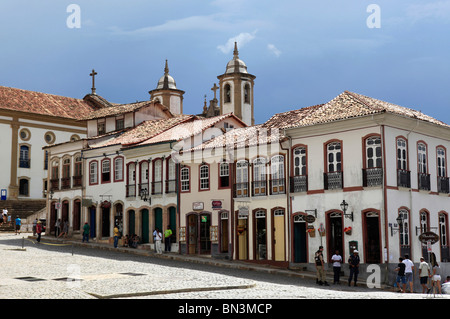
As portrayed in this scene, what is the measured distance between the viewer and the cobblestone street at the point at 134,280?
19031 millimetres

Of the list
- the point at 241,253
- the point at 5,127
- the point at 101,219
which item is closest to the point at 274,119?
the point at 241,253

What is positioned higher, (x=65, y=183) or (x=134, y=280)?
(x=65, y=183)

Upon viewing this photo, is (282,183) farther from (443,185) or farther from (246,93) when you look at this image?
(246,93)

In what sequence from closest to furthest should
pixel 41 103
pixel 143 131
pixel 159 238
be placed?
pixel 159 238 → pixel 143 131 → pixel 41 103

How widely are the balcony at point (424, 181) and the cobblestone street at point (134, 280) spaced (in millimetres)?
6568

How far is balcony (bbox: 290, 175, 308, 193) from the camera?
30312 mm

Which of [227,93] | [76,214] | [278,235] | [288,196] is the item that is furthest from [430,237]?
[227,93]

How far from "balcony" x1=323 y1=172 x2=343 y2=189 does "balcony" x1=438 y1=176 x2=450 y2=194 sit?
5491 mm

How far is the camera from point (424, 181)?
30.3 m

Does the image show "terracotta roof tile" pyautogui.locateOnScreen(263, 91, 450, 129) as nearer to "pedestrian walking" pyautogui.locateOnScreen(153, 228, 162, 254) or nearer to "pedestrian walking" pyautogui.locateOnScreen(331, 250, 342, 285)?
"pedestrian walking" pyautogui.locateOnScreen(331, 250, 342, 285)

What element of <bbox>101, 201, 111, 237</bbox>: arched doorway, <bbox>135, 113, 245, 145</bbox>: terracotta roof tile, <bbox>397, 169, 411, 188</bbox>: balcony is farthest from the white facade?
<bbox>101, 201, 111, 237</bbox>: arched doorway

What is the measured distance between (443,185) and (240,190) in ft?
31.4

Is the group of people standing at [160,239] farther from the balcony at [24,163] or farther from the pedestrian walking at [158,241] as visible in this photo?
the balcony at [24,163]

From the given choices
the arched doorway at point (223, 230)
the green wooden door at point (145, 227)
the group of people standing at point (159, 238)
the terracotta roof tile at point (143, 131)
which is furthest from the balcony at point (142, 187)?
the arched doorway at point (223, 230)
